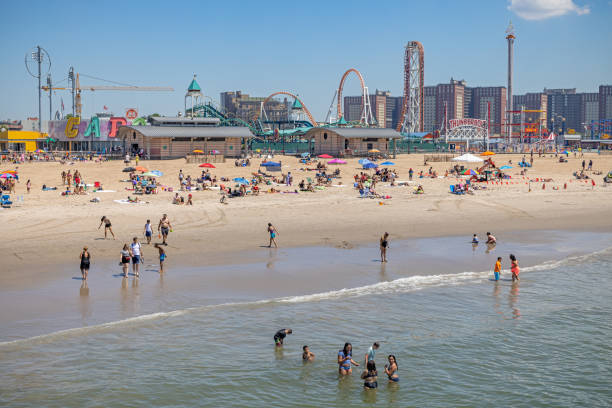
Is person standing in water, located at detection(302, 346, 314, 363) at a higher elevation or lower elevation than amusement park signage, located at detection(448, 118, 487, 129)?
lower

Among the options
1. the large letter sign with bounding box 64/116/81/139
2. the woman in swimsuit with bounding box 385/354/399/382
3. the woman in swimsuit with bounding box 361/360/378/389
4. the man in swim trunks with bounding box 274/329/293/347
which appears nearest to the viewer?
the woman in swimsuit with bounding box 361/360/378/389

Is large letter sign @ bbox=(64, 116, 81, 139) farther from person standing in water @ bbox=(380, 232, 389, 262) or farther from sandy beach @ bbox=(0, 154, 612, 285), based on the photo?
person standing in water @ bbox=(380, 232, 389, 262)

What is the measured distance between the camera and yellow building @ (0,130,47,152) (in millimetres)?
69344

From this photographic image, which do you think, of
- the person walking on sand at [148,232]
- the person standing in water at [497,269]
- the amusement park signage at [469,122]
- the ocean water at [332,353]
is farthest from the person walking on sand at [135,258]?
the amusement park signage at [469,122]

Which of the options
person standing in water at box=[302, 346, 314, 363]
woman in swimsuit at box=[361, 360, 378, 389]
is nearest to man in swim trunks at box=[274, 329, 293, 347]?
person standing in water at box=[302, 346, 314, 363]

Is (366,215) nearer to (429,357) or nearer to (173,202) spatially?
(173,202)

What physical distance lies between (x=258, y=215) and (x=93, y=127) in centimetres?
4438

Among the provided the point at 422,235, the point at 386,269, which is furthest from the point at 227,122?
the point at 386,269

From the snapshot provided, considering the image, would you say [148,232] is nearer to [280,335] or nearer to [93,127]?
[280,335]

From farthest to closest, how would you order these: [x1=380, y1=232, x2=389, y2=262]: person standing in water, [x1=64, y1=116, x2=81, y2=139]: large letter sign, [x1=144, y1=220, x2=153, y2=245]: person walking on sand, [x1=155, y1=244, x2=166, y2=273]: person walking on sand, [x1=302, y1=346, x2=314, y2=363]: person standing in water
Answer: [x1=64, y1=116, x2=81, y2=139]: large letter sign → [x1=144, y1=220, x2=153, y2=245]: person walking on sand → [x1=380, y1=232, x2=389, y2=262]: person standing in water → [x1=155, y1=244, x2=166, y2=273]: person walking on sand → [x1=302, y1=346, x2=314, y2=363]: person standing in water

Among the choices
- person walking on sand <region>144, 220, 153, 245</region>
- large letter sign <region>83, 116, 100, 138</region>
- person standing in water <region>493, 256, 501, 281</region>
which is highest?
large letter sign <region>83, 116, 100, 138</region>

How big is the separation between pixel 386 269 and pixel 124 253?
8409mm

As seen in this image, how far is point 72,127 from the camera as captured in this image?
6625cm

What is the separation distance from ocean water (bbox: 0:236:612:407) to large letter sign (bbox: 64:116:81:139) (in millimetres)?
56643
